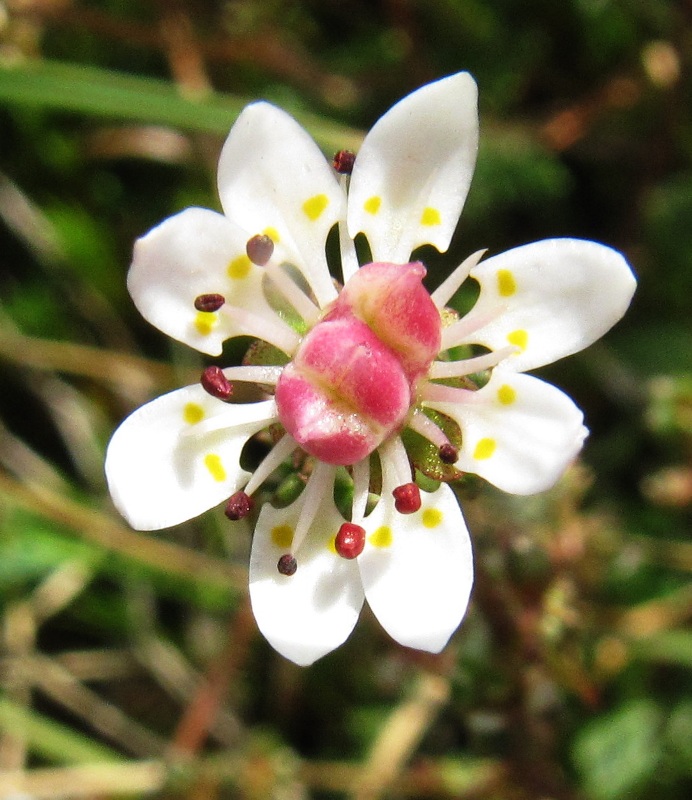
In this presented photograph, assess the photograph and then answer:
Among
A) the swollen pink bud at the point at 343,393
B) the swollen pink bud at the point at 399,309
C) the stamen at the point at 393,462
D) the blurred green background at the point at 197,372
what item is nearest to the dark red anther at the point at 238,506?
the swollen pink bud at the point at 343,393

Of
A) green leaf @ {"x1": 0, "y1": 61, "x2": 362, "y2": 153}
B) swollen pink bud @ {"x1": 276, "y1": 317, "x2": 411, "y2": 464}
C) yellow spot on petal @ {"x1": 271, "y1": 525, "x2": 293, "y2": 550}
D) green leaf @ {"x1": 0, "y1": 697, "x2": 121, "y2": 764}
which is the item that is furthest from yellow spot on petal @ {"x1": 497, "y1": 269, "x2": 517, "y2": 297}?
green leaf @ {"x1": 0, "y1": 697, "x2": 121, "y2": 764}

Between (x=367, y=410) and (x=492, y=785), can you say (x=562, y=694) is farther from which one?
(x=367, y=410)

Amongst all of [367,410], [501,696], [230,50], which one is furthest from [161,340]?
[367,410]

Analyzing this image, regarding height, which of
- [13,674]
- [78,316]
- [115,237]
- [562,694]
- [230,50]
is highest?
[230,50]

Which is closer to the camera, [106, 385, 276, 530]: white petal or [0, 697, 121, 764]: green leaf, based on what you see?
[106, 385, 276, 530]: white petal

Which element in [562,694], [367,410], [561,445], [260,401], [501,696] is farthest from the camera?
[562,694]

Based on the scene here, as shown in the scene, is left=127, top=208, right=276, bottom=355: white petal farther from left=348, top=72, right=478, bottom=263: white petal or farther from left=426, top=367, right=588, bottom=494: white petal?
left=426, top=367, right=588, bottom=494: white petal

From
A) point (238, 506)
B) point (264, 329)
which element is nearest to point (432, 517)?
point (238, 506)

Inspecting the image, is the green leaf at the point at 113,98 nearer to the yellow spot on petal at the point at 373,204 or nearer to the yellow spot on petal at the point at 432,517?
the yellow spot on petal at the point at 373,204
